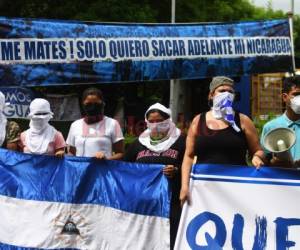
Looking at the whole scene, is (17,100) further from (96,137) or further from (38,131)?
(96,137)

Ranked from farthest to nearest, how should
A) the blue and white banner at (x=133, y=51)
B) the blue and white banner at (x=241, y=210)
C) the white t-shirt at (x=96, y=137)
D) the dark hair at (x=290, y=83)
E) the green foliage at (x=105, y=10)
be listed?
the green foliage at (x=105, y=10) → the blue and white banner at (x=133, y=51) → the white t-shirt at (x=96, y=137) → the dark hair at (x=290, y=83) → the blue and white banner at (x=241, y=210)

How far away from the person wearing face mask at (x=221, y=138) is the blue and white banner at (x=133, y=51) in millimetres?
6105

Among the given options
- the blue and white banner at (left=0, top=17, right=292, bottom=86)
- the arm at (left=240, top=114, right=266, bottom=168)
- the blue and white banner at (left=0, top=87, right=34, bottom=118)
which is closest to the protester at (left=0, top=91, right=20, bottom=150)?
the arm at (left=240, top=114, right=266, bottom=168)

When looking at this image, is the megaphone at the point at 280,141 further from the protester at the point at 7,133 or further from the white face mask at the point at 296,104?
the protester at the point at 7,133

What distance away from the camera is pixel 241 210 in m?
4.25

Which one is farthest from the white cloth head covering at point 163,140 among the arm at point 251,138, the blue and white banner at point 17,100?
the blue and white banner at point 17,100

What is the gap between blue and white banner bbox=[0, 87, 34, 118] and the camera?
10.5 metres

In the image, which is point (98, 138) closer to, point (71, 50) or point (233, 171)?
point (233, 171)

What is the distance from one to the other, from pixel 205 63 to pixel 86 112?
7.72 m

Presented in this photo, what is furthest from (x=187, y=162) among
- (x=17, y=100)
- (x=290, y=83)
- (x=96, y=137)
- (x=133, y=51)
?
(x=133, y=51)

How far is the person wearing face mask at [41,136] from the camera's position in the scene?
5.55m

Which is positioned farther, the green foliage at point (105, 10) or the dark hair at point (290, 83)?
the green foliage at point (105, 10)

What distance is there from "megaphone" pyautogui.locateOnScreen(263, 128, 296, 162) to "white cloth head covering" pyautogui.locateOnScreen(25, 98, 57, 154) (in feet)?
7.47

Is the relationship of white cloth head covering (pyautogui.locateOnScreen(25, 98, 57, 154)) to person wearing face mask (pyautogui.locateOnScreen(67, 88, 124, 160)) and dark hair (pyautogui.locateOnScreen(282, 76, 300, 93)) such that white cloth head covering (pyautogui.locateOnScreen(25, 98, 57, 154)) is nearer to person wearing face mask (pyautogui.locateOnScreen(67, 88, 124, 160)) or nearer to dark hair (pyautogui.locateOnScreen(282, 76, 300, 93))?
person wearing face mask (pyautogui.locateOnScreen(67, 88, 124, 160))
